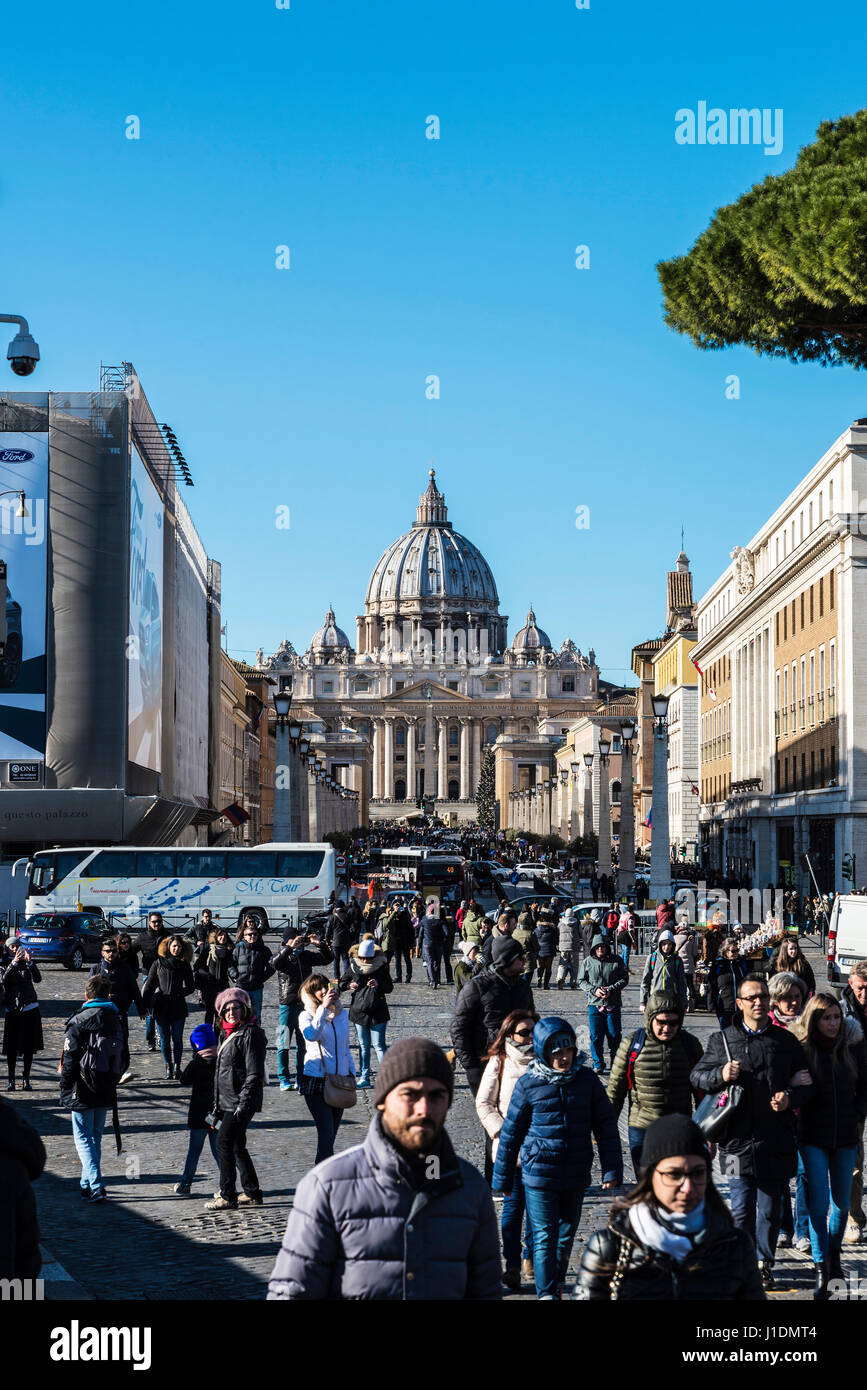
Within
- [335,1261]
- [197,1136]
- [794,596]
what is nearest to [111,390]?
[794,596]

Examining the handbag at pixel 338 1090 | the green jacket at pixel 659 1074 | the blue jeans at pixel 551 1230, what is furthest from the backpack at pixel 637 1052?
the handbag at pixel 338 1090

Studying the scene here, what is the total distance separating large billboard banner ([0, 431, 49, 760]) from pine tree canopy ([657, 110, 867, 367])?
84.6 ft

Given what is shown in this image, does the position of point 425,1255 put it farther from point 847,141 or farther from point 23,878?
point 23,878

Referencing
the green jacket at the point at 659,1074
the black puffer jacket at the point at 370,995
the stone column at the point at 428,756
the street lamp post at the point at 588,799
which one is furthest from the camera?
the stone column at the point at 428,756

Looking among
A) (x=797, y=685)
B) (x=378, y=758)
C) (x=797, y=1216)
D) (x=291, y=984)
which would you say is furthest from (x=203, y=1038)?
(x=378, y=758)

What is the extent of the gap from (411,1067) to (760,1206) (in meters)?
4.06

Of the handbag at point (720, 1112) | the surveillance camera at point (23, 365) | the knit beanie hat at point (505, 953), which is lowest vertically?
the handbag at point (720, 1112)

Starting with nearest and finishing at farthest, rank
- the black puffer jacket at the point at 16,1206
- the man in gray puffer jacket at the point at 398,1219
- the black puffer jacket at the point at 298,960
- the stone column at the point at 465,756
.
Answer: the man in gray puffer jacket at the point at 398,1219 < the black puffer jacket at the point at 16,1206 < the black puffer jacket at the point at 298,960 < the stone column at the point at 465,756

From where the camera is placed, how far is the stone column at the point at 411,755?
195 m

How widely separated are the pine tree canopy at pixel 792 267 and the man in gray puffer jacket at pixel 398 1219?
34.0ft

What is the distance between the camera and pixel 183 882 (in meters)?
34.5

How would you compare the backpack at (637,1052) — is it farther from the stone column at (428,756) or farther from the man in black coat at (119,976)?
the stone column at (428,756)

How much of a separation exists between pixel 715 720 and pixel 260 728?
3702 centimetres

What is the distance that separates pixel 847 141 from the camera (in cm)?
1382
